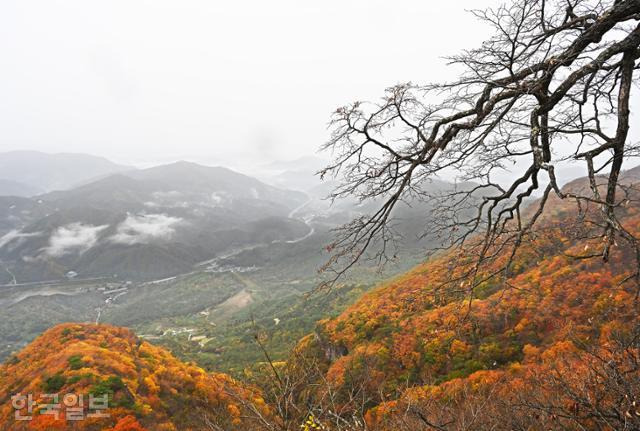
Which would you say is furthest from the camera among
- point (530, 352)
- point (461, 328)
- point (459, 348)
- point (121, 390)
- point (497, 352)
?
point (121, 390)

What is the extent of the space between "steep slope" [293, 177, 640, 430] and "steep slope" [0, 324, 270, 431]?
564 centimetres

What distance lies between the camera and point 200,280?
14650 centimetres

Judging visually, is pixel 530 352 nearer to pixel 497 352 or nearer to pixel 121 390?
pixel 497 352

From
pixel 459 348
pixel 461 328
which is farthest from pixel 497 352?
pixel 461 328

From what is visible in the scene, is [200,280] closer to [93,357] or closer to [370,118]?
[93,357]

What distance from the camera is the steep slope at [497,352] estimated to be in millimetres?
6242

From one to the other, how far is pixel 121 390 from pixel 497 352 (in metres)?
17.9

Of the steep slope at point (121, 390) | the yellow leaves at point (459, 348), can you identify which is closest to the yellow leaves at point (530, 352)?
the yellow leaves at point (459, 348)

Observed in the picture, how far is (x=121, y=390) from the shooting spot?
15805 mm

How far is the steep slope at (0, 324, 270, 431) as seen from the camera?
44.4ft

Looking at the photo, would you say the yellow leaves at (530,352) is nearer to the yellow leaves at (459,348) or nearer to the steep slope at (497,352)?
the steep slope at (497,352)

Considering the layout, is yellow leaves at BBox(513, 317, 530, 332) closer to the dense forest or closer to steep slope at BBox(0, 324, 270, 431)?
the dense forest

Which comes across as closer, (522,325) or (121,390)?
(522,325)

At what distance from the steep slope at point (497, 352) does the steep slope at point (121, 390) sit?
5638mm
